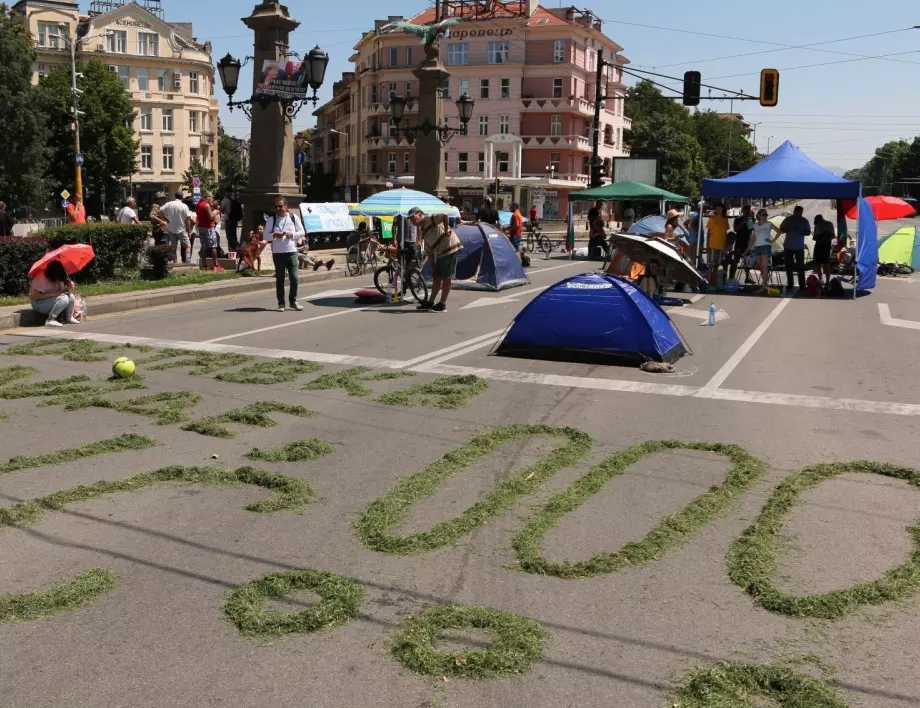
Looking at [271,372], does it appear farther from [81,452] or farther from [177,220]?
[177,220]

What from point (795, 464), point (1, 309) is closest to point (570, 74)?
point (1, 309)

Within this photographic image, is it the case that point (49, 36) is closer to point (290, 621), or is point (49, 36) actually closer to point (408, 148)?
point (408, 148)

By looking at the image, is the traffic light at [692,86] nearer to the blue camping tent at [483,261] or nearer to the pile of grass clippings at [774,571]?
the blue camping tent at [483,261]

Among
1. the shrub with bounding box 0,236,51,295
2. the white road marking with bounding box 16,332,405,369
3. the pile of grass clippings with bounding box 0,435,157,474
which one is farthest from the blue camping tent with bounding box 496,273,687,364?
the shrub with bounding box 0,236,51,295

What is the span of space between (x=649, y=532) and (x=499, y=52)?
7772 cm

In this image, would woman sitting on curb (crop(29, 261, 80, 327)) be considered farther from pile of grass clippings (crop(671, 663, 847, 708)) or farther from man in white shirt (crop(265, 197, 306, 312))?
pile of grass clippings (crop(671, 663, 847, 708))

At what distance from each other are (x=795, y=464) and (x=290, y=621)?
4280 millimetres

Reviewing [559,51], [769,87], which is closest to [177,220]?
[769,87]

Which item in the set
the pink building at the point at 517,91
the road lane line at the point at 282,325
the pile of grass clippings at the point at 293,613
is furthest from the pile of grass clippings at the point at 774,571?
the pink building at the point at 517,91

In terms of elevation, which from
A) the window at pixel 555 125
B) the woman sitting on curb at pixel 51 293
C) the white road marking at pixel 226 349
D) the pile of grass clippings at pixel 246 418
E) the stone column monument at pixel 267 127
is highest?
the window at pixel 555 125

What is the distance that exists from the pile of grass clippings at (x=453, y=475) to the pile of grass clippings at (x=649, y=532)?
0.88 ft

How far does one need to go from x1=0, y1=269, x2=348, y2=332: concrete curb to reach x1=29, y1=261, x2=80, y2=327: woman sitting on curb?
7.7 inches

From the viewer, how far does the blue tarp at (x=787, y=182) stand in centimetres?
2012

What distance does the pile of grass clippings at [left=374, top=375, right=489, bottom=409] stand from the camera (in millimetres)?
8719
